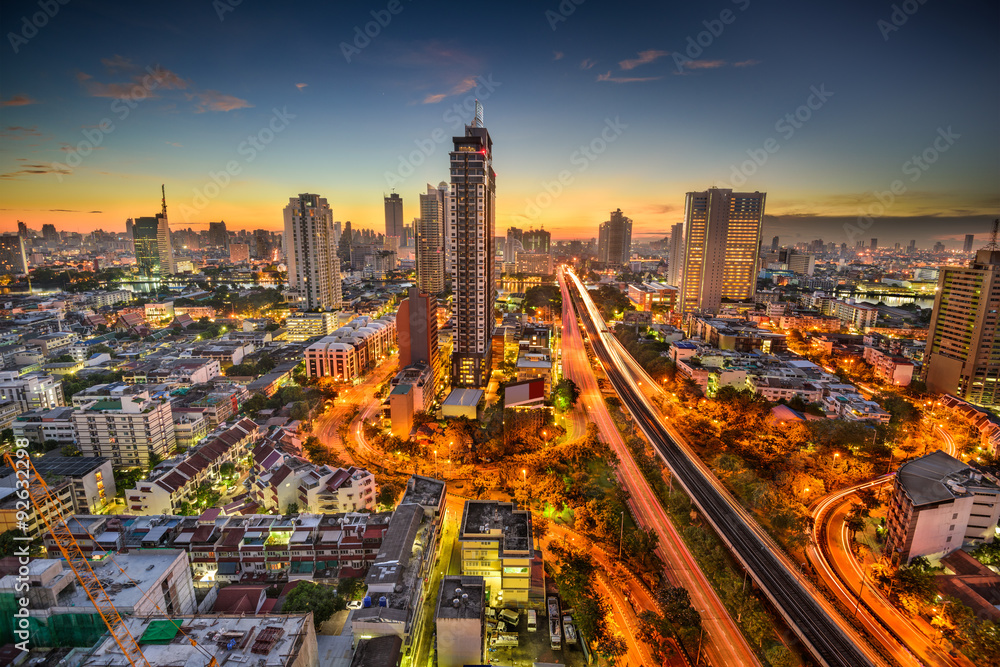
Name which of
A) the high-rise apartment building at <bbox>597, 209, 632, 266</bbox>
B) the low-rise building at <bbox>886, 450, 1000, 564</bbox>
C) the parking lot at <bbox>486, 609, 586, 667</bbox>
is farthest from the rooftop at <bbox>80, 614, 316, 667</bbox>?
the high-rise apartment building at <bbox>597, 209, 632, 266</bbox>

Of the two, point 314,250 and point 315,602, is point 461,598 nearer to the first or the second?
point 315,602

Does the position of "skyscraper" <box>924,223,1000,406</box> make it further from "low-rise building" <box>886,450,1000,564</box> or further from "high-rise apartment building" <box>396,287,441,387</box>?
"high-rise apartment building" <box>396,287,441,387</box>

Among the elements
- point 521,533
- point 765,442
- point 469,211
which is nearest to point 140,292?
point 469,211

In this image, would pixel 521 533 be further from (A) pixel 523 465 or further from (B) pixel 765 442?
(B) pixel 765 442

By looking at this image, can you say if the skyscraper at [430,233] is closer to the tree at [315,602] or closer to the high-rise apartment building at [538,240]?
the tree at [315,602]

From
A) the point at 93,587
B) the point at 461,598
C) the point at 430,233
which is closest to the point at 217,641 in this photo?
the point at 93,587

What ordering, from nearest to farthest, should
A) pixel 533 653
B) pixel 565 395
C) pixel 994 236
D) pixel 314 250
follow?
pixel 533 653 → pixel 994 236 → pixel 565 395 → pixel 314 250

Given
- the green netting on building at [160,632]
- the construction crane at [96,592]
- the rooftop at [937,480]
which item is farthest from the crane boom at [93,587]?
the rooftop at [937,480]
